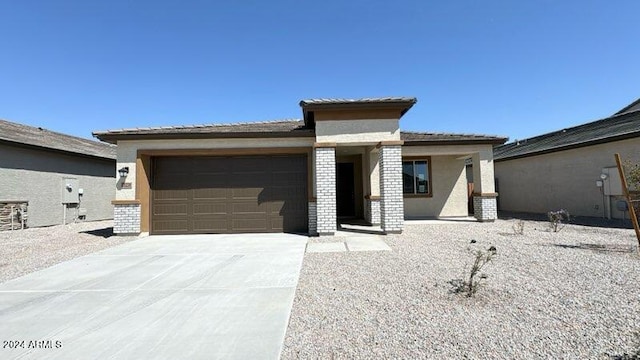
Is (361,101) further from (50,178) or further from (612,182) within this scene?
(50,178)

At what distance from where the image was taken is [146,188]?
412 inches

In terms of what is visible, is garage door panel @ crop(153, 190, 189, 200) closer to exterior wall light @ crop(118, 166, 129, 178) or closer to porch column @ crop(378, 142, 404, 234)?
exterior wall light @ crop(118, 166, 129, 178)

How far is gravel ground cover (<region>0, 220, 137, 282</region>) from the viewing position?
6.53 metres

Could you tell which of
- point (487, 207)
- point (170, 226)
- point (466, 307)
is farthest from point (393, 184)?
point (170, 226)

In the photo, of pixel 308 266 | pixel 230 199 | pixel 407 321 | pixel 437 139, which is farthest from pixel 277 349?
pixel 437 139

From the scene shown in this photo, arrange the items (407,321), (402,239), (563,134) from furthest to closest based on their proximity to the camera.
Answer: (563,134) → (402,239) → (407,321)

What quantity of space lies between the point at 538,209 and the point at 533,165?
94.1 inches

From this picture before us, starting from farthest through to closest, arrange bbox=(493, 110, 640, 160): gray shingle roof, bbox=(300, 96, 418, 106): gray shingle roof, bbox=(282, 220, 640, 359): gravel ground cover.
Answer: bbox=(493, 110, 640, 160): gray shingle roof
bbox=(300, 96, 418, 106): gray shingle roof
bbox=(282, 220, 640, 359): gravel ground cover

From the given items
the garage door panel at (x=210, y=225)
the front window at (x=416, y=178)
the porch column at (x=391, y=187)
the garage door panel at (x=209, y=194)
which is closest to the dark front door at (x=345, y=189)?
the front window at (x=416, y=178)

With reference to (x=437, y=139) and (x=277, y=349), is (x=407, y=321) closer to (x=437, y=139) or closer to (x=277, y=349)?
(x=277, y=349)

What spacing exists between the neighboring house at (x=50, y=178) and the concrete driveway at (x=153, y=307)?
9363mm

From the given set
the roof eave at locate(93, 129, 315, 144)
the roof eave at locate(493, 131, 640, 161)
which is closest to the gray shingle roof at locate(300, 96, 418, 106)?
the roof eave at locate(93, 129, 315, 144)

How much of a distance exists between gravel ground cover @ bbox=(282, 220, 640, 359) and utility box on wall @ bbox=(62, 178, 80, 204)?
1444cm

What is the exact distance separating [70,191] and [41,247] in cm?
764
